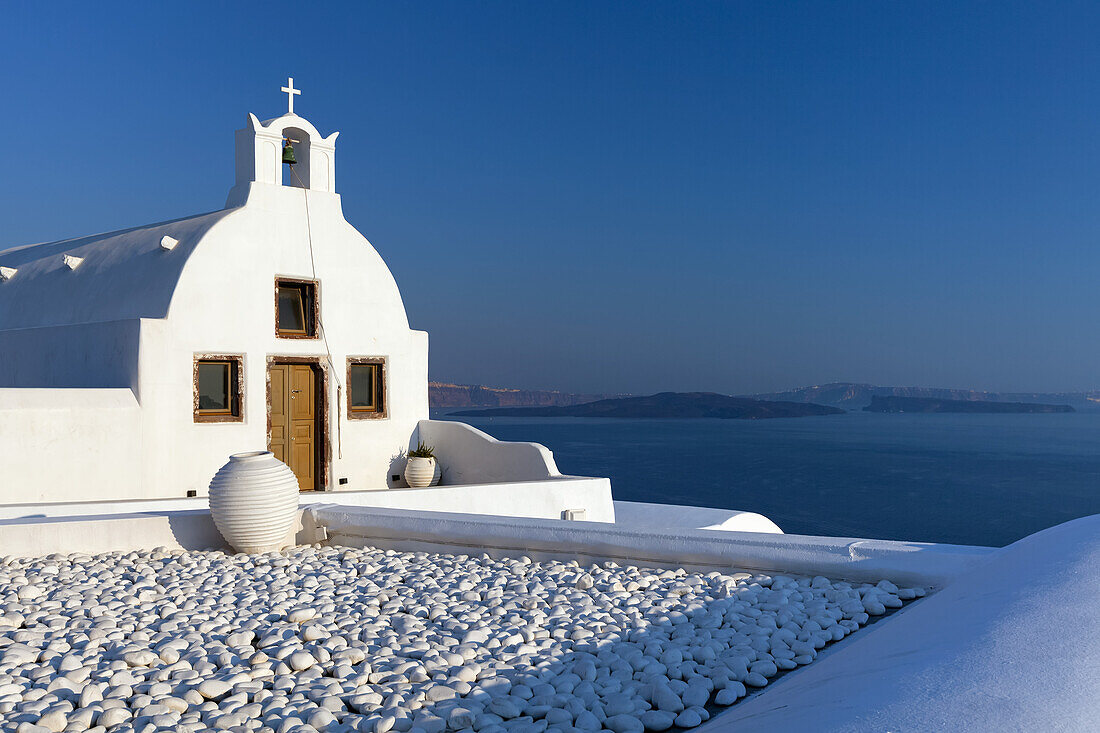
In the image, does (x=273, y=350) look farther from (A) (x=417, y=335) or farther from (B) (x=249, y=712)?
(B) (x=249, y=712)

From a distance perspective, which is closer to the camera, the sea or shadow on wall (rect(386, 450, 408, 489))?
shadow on wall (rect(386, 450, 408, 489))

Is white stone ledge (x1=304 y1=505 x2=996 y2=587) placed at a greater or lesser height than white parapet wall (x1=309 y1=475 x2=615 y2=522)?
greater

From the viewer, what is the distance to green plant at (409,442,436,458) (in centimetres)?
1245

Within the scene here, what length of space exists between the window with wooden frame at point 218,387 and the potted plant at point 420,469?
8.23ft

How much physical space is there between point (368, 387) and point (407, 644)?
8644 millimetres

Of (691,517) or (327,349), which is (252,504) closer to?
(327,349)

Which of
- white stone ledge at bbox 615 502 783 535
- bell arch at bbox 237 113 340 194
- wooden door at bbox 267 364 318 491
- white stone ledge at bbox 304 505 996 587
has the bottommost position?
white stone ledge at bbox 615 502 783 535

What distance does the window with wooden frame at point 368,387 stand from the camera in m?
12.3

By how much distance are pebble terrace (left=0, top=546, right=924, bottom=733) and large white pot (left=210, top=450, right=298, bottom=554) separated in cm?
62

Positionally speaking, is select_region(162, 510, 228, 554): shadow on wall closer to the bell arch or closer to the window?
the window

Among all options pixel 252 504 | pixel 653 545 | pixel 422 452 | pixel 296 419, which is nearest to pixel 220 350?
pixel 296 419

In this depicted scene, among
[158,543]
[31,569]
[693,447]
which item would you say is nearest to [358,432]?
[158,543]

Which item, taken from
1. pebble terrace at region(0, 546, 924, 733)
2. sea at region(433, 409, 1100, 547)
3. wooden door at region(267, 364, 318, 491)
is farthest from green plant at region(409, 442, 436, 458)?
sea at region(433, 409, 1100, 547)

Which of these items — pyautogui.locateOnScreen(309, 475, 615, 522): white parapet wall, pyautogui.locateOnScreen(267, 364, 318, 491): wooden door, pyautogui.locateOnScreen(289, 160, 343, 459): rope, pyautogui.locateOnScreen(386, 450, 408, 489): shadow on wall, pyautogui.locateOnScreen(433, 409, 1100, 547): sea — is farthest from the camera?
pyautogui.locateOnScreen(433, 409, 1100, 547): sea
